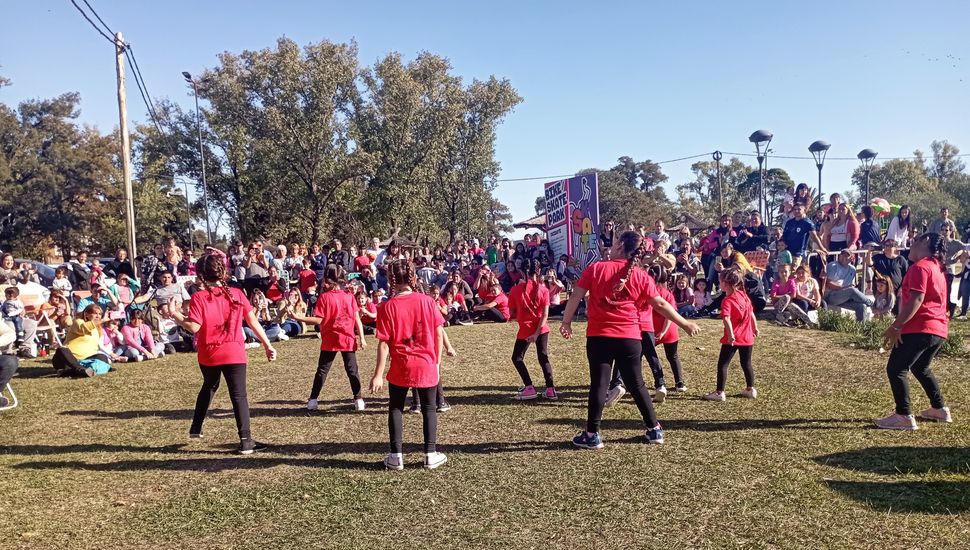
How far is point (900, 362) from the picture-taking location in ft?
19.7

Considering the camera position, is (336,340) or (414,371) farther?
(336,340)

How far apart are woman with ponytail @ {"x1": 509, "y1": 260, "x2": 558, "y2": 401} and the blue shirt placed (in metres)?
9.27

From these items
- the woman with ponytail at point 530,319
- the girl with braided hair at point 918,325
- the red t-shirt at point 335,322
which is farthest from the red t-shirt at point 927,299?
the red t-shirt at point 335,322

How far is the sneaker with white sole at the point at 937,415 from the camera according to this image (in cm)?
622

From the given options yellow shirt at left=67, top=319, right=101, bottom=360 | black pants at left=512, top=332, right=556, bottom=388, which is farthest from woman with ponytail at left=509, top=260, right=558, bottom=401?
A: yellow shirt at left=67, top=319, right=101, bottom=360

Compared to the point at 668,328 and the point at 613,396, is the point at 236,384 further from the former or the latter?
the point at 668,328

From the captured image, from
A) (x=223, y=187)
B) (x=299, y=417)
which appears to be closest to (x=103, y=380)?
(x=299, y=417)

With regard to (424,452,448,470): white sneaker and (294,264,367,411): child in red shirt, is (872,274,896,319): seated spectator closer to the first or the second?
(294,264,367,411): child in red shirt

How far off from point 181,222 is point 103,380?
134 ft

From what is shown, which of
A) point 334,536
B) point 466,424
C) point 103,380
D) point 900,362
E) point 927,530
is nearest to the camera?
point 927,530

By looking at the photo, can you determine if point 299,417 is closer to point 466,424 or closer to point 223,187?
point 466,424

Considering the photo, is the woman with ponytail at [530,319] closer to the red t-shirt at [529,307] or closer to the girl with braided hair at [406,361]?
the red t-shirt at [529,307]

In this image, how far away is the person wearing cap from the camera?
13703mm

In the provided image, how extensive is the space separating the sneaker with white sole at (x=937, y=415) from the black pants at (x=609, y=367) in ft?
9.37
